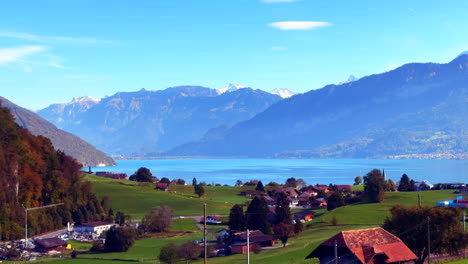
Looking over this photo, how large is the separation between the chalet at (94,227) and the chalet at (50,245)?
34.9 ft

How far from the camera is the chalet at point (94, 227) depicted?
7044 centimetres

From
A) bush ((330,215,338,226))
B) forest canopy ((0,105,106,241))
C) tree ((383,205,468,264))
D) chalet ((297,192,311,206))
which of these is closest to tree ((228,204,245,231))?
bush ((330,215,338,226))

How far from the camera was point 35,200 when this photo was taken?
7500cm

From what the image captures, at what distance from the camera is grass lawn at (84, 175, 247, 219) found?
273 feet

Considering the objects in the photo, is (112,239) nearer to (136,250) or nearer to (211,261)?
(136,250)

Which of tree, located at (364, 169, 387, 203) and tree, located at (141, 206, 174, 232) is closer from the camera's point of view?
tree, located at (141, 206, 174, 232)

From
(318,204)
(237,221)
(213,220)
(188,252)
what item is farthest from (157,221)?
(318,204)

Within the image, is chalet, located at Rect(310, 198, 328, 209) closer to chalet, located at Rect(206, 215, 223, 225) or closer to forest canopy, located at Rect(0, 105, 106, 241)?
chalet, located at Rect(206, 215, 223, 225)

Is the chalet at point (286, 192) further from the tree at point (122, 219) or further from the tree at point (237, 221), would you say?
the tree at point (237, 221)

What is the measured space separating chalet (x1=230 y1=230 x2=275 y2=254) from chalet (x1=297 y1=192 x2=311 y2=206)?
3892cm

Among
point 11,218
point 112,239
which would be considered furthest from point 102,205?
point 112,239

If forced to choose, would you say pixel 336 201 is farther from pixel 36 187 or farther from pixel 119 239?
pixel 36 187

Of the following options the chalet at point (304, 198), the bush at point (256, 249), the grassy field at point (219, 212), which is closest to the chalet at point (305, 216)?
the grassy field at point (219, 212)

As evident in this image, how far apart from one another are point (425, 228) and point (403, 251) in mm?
4155
